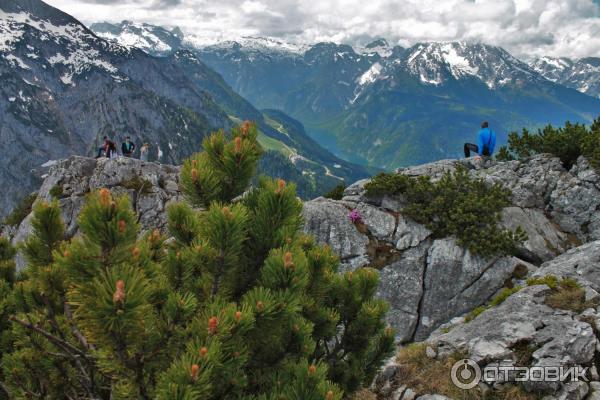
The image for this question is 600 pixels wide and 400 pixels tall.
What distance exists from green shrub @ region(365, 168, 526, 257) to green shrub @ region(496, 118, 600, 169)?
4047mm

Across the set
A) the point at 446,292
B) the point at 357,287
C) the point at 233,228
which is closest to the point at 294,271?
the point at 233,228

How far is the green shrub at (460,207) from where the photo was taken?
55.8 ft

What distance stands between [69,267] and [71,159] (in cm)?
2826

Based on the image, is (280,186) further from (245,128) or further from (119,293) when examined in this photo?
(119,293)

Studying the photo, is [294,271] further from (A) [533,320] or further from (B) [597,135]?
(B) [597,135]

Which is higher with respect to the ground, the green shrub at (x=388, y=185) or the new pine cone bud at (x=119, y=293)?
the green shrub at (x=388, y=185)

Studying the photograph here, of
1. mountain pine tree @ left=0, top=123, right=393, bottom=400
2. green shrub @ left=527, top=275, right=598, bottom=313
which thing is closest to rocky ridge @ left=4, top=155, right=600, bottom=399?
green shrub @ left=527, top=275, right=598, bottom=313

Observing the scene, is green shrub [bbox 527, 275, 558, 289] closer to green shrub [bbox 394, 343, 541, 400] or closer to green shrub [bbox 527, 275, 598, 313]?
green shrub [bbox 527, 275, 598, 313]

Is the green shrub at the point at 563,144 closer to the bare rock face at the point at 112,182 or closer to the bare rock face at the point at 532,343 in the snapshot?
the bare rock face at the point at 532,343

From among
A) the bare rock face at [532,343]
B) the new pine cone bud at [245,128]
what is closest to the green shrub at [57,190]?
the bare rock face at [532,343]

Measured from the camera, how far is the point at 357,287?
6.71m

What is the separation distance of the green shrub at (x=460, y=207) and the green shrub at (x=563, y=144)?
13.3 feet

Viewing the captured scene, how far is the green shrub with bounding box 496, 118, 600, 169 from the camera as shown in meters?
19.0

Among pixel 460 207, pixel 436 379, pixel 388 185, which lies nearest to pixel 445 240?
pixel 460 207
